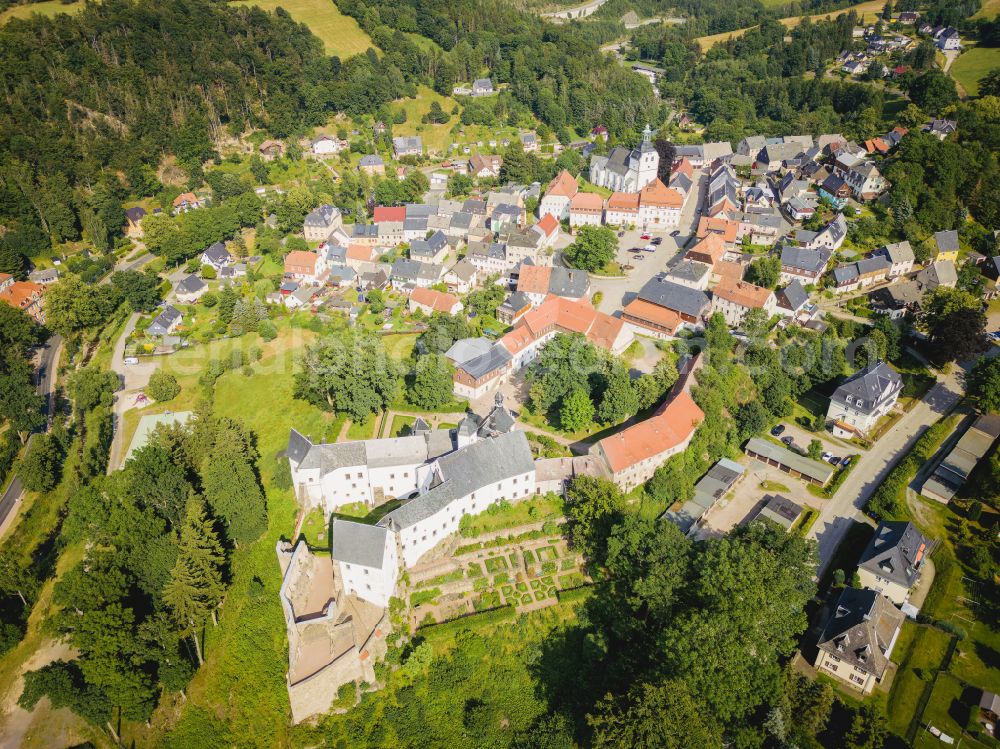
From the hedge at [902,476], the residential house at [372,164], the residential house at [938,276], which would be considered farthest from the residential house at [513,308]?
the residential house at [372,164]

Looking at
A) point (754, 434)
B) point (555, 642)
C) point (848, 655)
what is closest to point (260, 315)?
point (555, 642)

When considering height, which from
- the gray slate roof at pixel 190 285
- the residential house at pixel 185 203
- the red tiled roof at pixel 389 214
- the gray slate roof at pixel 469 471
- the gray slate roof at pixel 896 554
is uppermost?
the gray slate roof at pixel 469 471

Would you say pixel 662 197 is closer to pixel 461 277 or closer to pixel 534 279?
pixel 534 279

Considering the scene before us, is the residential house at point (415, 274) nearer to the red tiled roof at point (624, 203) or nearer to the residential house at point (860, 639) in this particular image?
the red tiled roof at point (624, 203)

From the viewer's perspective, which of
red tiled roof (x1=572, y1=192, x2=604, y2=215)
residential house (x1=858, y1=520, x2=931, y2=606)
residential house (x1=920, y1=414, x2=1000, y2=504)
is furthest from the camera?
red tiled roof (x1=572, y1=192, x2=604, y2=215)

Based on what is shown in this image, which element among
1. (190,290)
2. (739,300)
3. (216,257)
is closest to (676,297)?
(739,300)

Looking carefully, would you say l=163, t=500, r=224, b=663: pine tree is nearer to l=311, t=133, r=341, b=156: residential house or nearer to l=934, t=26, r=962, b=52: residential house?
l=311, t=133, r=341, b=156: residential house

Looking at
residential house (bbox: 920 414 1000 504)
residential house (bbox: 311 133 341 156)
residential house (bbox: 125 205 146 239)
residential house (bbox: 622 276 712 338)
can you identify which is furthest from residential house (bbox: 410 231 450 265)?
residential house (bbox: 920 414 1000 504)

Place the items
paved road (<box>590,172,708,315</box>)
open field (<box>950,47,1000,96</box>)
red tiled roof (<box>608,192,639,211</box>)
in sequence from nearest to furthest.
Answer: paved road (<box>590,172,708,315</box>) → red tiled roof (<box>608,192,639,211</box>) → open field (<box>950,47,1000,96</box>)
